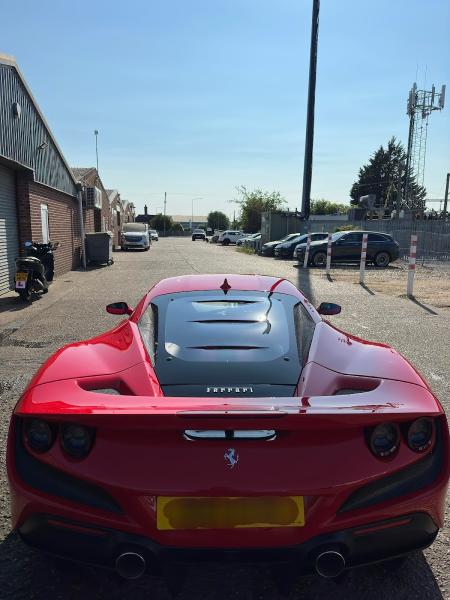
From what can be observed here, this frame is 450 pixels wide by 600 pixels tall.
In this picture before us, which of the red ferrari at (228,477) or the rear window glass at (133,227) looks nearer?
the red ferrari at (228,477)

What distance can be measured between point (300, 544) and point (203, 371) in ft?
2.95

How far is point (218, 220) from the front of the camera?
371 feet

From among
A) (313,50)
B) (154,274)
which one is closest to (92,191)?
(154,274)

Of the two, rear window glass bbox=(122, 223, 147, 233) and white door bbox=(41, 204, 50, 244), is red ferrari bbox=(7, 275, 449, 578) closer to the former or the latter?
white door bbox=(41, 204, 50, 244)

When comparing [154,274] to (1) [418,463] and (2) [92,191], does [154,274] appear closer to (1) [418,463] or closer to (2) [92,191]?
(2) [92,191]

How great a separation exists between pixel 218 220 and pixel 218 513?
11263cm

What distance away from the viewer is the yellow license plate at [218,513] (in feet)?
5.90

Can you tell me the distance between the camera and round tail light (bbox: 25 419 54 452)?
1.94 metres

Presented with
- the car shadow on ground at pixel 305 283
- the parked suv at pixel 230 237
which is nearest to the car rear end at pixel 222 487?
the car shadow on ground at pixel 305 283

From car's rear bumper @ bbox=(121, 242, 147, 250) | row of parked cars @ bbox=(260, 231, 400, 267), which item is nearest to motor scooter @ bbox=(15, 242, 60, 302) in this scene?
row of parked cars @ bbox=(260, 231, 400, 267)

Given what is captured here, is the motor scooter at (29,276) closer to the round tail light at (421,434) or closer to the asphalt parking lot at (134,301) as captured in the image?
the asphalt parking lot at (134,301)

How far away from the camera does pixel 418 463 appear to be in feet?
6.48

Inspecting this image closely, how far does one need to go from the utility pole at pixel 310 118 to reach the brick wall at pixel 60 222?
36.7 ft

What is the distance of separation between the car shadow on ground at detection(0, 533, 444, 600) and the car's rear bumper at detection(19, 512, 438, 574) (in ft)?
1.07
